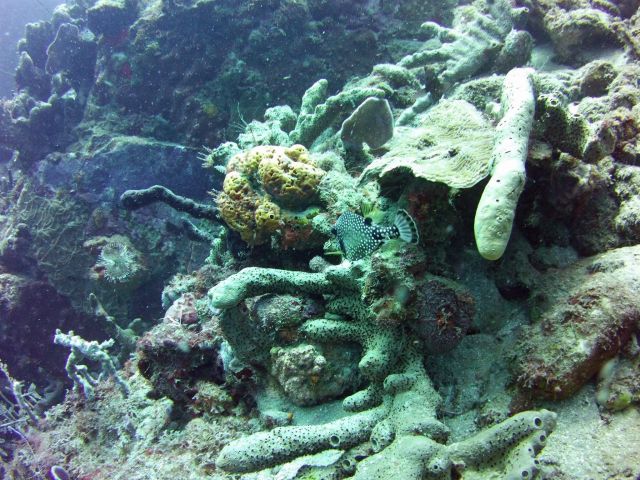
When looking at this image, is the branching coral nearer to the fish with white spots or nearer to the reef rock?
the fish with white spots

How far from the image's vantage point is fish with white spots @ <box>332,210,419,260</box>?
9.82 feet

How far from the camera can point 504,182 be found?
248 centimetres

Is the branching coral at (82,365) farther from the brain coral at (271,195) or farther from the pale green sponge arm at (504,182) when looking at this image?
the pale green sponge arm at (504,182)

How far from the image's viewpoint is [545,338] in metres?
2.79

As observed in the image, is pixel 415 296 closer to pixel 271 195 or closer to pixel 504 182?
pixel 504 182

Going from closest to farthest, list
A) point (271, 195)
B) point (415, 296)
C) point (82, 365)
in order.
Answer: point (415, 296), point (271, 195), point (82, 365)

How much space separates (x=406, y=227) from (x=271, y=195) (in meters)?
1.72

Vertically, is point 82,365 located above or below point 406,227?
below

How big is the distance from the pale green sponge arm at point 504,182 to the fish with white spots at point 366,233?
1.91 ft

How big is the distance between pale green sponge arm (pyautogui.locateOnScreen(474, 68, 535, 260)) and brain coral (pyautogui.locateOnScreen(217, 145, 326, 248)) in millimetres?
1897

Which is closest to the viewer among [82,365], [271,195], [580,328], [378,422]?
[580,328]

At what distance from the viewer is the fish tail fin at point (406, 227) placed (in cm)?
297

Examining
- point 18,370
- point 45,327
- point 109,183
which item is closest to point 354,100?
point 109,183

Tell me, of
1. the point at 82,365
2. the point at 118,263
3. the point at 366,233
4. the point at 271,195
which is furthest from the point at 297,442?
the point at 118,263
